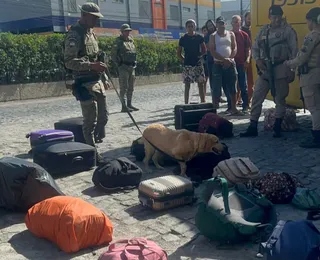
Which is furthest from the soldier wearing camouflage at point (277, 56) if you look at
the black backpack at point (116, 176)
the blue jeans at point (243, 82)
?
the black backpack at point (116, 176)

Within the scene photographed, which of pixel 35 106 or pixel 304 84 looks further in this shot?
pixel 35 106

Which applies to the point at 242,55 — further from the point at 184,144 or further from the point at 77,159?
the point at 77,159

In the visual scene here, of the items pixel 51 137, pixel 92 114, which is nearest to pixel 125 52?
pixel 51 137

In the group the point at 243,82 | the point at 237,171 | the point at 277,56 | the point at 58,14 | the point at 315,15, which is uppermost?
the point at 58,14

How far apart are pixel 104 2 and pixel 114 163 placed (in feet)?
108

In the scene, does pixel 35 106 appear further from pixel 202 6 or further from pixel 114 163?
pixel 202 6

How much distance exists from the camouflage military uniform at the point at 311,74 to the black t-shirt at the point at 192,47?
376 centimetres

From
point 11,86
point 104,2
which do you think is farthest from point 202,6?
point 11,86

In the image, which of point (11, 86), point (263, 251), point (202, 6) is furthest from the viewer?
point (202, 6)

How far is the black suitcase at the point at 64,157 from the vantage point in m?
5.63

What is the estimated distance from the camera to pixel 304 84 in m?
6.54

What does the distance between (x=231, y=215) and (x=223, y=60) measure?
617 cm

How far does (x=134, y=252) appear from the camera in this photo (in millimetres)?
3043

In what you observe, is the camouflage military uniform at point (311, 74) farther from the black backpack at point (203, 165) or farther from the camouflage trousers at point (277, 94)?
the black backpack at point (203, 165)
